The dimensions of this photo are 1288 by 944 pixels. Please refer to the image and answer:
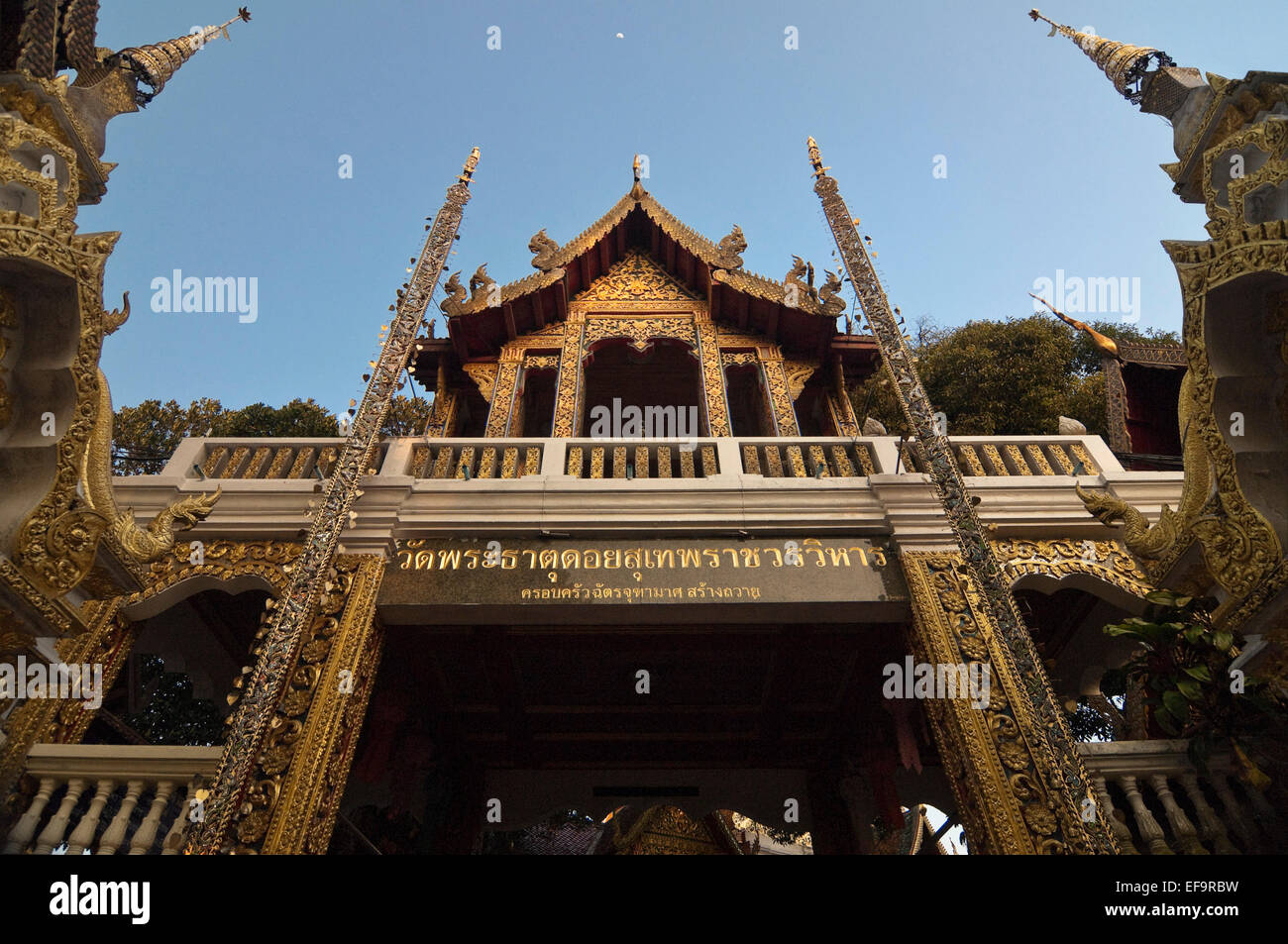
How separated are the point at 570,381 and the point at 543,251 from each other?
238cm

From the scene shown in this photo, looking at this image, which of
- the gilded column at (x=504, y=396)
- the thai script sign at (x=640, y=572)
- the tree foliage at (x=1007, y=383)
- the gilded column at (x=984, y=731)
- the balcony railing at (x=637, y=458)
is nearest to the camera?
the gilded column at (x=984, y=731)

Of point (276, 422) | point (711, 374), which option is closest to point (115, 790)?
point (711, 374)

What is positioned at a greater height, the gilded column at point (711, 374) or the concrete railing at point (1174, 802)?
the gilded column at point (711, 374)

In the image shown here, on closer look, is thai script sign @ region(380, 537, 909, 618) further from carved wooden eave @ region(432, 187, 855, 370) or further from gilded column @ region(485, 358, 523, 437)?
carved wooden eave @ region(432, 187, 855, 370)

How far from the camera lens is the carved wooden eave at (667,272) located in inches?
429

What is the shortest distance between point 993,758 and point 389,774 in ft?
20.1

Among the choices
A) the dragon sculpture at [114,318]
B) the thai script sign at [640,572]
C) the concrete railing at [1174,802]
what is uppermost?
the dragon sculpture at [114,318]

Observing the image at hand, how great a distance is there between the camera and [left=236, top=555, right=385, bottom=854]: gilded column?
5203 millimetres

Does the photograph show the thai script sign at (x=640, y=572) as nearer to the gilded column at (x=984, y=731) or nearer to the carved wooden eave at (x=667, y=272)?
the gilded column at (x=984, y=731)

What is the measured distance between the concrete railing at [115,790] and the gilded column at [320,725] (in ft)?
2.12

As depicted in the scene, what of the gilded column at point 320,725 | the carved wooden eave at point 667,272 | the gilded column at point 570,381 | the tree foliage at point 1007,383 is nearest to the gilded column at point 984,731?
the gilded column at point 320,725

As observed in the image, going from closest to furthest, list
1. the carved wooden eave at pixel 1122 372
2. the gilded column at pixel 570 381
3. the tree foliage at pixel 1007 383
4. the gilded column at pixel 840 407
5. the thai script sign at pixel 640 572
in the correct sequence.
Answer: the thai script sign at pixel 640 572 → the gilded column at pixel 570 381 → the gilded column at pixel 840 407 → the carved wooden eave at pixel 1122 372 → the tree foliage at pixel 1007 383

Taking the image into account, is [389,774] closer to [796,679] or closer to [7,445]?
[796,679]
